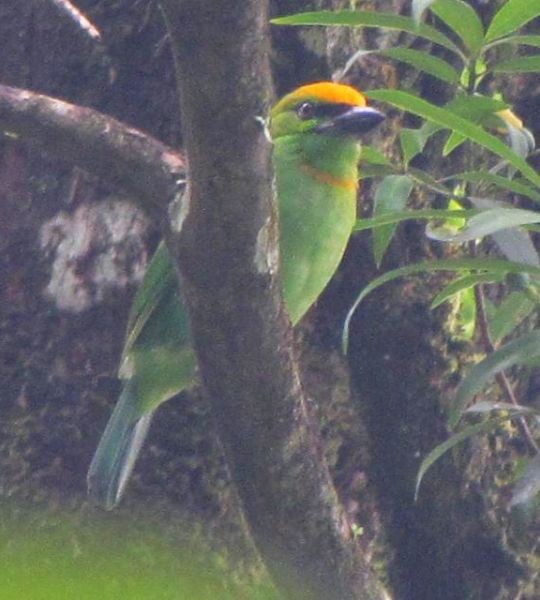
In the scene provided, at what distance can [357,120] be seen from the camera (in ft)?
5.92

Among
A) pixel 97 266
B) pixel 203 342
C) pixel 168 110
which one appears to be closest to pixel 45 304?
pixel 97 266

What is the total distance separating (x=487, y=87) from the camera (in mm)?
1892

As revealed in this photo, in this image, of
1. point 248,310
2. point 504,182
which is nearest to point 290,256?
point 504,182

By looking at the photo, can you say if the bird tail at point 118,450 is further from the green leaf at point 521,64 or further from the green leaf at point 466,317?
the green leaf at point 521,64

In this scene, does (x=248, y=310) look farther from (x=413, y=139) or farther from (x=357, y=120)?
(x=357, y=120)

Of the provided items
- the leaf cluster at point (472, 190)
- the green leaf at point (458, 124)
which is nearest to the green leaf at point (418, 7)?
the leaf cluster at point (472, 190)

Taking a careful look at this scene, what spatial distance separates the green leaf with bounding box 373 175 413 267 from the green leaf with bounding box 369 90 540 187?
18 cm

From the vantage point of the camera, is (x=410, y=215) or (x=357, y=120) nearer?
(x=410, y=215)

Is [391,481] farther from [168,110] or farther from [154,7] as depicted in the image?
[154,7]

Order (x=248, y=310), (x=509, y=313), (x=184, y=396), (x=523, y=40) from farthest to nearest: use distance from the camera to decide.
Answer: (x=184, y=396) → (x=509, y=313) → (x=523, y=40) → (x=248, y=310)

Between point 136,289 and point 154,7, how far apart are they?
0.52 meters

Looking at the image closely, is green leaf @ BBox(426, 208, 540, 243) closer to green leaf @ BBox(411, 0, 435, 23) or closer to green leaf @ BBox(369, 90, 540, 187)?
green leaf @ BBox(369, 90, 540, 187)

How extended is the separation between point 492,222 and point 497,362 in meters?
0.21

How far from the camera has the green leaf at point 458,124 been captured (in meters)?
1.30
